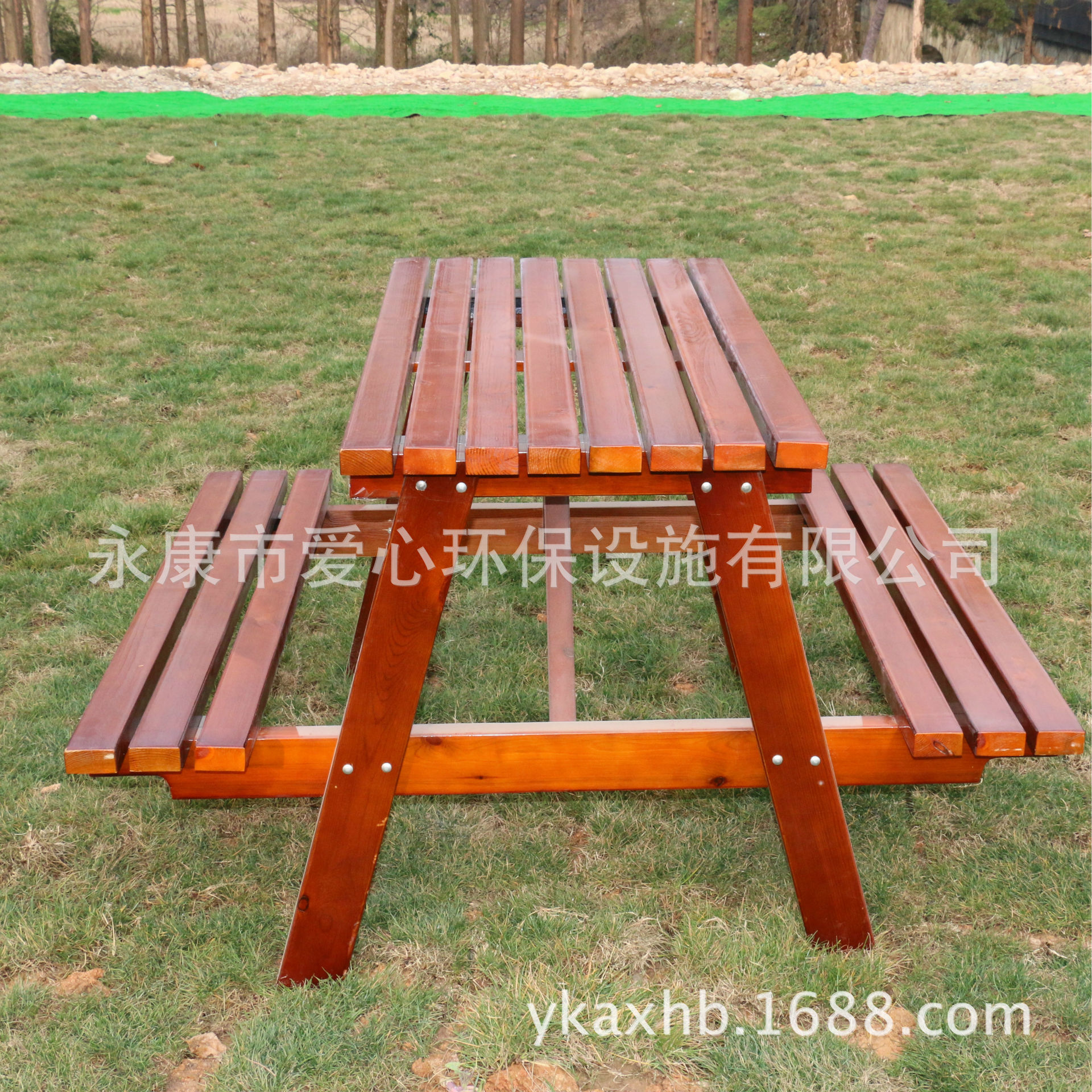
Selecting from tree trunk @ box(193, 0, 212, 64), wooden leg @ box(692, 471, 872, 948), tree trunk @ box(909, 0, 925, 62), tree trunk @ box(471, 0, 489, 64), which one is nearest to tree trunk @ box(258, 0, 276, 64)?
tree trunk @ box(471, 0, 489, 64)

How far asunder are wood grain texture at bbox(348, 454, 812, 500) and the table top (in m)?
0.03

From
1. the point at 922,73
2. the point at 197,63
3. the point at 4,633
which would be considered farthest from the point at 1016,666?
the point at 197,63

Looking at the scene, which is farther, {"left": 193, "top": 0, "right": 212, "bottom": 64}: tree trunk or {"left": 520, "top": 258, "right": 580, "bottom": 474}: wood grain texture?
{"left": 193, "top": 0, "right": 212, "bottom": 64}: tree trunk

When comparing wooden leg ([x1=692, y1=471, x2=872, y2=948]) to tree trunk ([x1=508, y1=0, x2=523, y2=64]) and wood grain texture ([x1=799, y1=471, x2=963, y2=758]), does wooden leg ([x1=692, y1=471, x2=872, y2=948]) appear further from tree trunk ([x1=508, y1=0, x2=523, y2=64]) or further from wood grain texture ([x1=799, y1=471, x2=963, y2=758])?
tree trunk ([x1=508, y1=0, x2=523, y2=64])

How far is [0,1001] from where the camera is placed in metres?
1.95

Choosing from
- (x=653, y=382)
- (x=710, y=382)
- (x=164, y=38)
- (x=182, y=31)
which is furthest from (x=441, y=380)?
(x=182, y=31)

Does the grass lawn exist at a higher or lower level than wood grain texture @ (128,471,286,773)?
lower

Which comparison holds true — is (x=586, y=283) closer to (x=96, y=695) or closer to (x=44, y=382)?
(x=96, y=695)

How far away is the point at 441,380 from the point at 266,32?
58.0ft

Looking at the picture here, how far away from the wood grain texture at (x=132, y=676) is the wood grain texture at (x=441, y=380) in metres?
0.74

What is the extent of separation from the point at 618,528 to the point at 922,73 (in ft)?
42.9

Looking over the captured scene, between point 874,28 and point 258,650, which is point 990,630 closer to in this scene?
point 258,650

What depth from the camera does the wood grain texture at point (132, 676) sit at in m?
1.80

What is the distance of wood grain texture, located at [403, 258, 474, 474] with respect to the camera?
A: 1.68 meters
